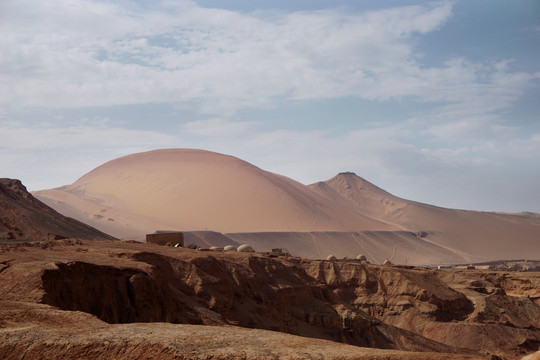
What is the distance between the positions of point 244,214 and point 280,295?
310ft

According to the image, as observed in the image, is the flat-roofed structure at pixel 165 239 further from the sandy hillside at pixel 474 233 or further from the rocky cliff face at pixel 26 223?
the sandy hillside at pixel 474 233

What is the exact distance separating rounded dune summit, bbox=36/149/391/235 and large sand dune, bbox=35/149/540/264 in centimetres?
22

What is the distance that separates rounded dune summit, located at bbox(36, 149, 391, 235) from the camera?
13250 cm

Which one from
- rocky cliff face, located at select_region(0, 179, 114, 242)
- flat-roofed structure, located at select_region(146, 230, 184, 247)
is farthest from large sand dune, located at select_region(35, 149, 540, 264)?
flat-roofed structure, located at select_region(146, 230, 184, 247)

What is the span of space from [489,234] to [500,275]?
11546cm

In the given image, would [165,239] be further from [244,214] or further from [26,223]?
[244,214]

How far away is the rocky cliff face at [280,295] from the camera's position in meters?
24.0

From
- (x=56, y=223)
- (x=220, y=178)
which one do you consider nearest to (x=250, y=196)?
(x=220, y=178)

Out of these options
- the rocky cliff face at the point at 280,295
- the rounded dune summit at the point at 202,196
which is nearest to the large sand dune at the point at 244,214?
the rounded dune summit at the point at 202,196

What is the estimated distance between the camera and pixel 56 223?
53.3m

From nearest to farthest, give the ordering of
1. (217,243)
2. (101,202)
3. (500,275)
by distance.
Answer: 1. (500,275)
2. (217,243)
3. (101,202)

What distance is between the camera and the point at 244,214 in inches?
5374

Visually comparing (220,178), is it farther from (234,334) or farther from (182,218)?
(234,334)

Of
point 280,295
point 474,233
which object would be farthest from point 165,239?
point 474,233
